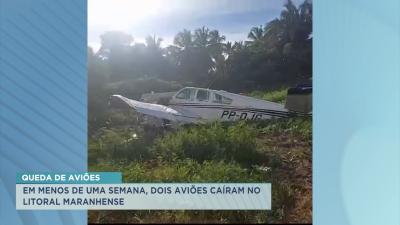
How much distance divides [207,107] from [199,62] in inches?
10.9

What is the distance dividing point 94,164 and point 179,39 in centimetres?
90

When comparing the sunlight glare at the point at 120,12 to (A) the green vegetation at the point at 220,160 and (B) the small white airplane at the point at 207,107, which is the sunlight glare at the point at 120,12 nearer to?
(B) the small white airplane at the point at 207,107

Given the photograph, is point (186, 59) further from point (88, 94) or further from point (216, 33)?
point (88, 94)

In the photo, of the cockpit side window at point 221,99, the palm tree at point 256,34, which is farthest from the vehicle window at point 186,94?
the palm tree at point 256,34

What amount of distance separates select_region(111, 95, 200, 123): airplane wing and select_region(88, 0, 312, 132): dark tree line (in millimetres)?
61

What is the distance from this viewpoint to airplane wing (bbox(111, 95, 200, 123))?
281 cm

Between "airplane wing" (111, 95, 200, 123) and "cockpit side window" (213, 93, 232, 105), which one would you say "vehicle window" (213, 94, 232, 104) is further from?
"airplane wing" (111, 95, 200, 123)

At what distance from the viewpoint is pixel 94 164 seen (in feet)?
9.18

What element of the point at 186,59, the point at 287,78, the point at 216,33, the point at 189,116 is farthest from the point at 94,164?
the point at 287,78

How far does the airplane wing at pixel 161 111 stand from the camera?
281 centimetres

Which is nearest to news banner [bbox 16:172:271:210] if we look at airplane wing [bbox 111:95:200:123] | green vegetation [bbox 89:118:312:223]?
green vegetation [bbox 89:118:312:223]

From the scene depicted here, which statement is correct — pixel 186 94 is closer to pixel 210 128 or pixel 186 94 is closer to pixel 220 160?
pixel 210 128

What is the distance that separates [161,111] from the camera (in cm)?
283

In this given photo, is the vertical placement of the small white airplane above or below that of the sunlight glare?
below
